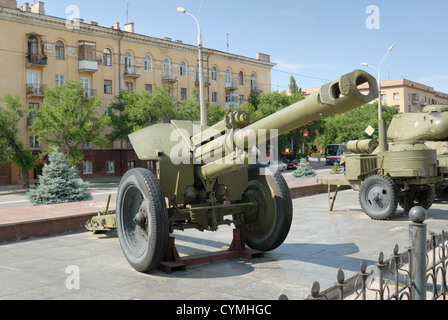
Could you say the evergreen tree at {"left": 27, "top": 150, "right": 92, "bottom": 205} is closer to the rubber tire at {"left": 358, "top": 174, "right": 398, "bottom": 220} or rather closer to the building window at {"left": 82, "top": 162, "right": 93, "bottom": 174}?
the rubber tire at {"left": 358, "top": 174, "right": 398, "bottom": 220}

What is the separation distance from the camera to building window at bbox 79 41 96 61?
36.4 metres

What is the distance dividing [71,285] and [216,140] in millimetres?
2378

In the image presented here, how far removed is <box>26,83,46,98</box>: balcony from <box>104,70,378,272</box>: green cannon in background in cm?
2998

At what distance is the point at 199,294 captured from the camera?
500 cm

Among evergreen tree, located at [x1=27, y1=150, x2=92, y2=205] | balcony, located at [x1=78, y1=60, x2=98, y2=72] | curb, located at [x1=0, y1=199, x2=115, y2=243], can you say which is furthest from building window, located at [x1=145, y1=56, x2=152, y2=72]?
curb, located at [x1=0, y1=199, x2=115, y2=243]

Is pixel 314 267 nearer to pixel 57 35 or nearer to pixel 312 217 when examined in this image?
pixel 312 217

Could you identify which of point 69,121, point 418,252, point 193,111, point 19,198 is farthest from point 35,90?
point 418,252

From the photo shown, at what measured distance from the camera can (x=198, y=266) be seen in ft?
20.5

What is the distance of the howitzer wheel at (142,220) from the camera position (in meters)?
5.66

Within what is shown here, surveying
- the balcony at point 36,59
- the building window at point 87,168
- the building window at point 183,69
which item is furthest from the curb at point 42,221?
the building window at point 183,69

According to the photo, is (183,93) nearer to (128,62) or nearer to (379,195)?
(128,62)

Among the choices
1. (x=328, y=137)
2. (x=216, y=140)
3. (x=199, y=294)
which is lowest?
(x=199, y=294)

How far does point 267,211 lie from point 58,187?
845 cm
